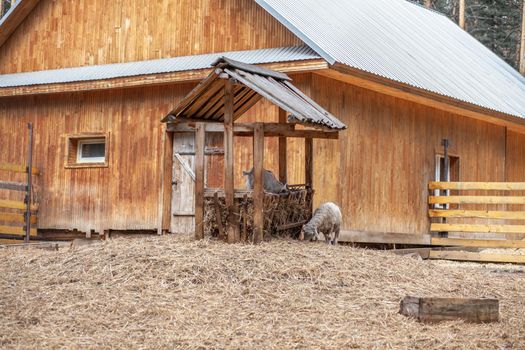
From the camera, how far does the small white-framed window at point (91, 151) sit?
17.3 metres

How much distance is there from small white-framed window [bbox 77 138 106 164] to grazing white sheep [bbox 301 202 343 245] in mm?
5954

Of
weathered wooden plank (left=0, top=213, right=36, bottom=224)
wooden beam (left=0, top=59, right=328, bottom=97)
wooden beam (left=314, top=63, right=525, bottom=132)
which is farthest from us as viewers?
weathered wooden plank (left=0, top=213, right=36, bottom=224)

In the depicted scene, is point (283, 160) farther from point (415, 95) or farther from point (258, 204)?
point (415, 95)

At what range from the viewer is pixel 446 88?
691 inches

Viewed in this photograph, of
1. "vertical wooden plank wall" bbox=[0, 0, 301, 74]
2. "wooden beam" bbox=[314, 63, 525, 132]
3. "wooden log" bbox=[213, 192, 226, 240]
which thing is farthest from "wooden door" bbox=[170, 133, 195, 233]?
"wooden log" bbox=[213, 192, 226, 240]

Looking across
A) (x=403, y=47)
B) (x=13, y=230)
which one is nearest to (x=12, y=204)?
(x=13, y=230)

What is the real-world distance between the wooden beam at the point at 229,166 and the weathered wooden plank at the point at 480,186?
661cm

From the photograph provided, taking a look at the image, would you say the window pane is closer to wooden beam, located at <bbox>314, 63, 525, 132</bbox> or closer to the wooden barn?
the wooden barn

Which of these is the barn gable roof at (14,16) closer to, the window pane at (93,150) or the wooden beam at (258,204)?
the window pane at (93,150)

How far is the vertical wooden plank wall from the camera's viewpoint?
15.5 m

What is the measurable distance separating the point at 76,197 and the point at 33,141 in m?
1.72

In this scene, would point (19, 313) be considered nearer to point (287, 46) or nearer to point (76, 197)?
point (287, 46)

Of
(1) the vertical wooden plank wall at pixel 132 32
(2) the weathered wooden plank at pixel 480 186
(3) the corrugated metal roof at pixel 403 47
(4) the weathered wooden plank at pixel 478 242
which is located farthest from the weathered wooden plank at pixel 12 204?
(2) the weathered wooden plank at pixel 480 186

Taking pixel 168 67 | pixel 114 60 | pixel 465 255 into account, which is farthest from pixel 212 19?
pixel 465 255
